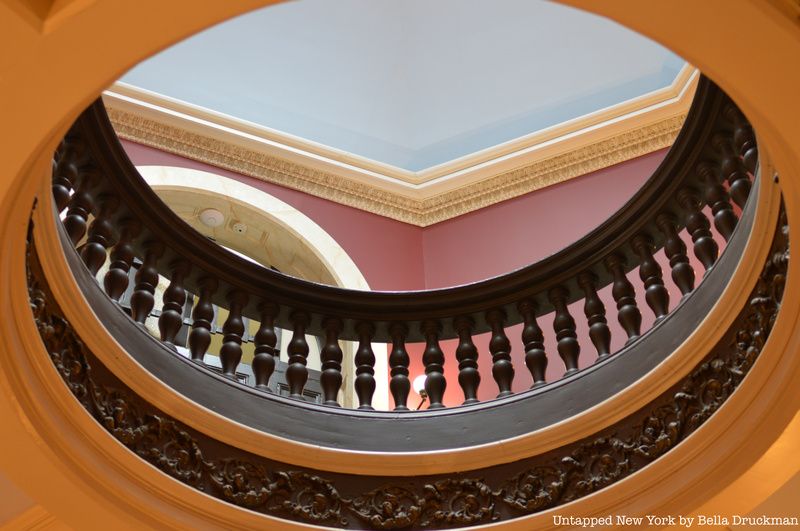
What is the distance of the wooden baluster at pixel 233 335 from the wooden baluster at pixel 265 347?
9 centimetres

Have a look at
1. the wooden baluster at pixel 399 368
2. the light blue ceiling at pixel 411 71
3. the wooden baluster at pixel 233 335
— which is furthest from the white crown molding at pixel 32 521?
the light blue ceiling at pixel 411 71

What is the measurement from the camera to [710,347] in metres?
3.84

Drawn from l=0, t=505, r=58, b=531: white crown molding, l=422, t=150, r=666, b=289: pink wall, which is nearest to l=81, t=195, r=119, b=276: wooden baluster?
l=0, t=505, r=58, b=531: white crown molding

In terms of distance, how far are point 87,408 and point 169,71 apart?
6.51 meters

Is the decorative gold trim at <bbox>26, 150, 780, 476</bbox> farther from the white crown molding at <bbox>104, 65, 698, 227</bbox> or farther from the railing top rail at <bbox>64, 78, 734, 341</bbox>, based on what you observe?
the white crown molding at <bbox>104, 65, 698, 227</bbox>

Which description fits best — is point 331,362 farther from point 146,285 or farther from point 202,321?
point 146,285

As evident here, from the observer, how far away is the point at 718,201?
4.22 metres

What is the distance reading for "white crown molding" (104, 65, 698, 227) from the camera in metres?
9.05

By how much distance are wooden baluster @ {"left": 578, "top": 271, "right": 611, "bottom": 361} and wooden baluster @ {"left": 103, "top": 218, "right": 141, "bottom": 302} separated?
81.7 inches

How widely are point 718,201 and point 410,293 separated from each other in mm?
1566

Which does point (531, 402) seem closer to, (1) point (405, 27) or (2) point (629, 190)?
(2) point (629, 190)

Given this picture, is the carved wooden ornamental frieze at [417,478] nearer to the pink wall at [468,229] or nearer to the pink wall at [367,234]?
the pink wall at [468,229]

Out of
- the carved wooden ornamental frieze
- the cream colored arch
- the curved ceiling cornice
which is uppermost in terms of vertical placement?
the curved ceiling cornice

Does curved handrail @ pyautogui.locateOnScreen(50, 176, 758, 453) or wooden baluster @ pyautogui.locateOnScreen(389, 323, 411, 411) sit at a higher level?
wooden baluster @ pyautogui.locateOnScreen(389, 323, 411, 411)
